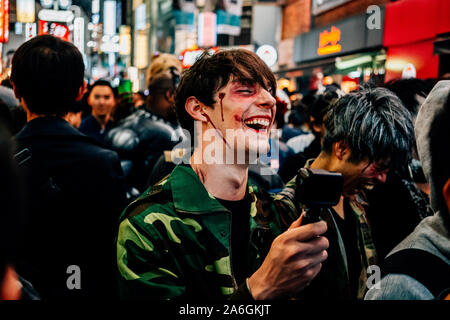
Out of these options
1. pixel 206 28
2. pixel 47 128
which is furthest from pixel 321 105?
pixel 206 28

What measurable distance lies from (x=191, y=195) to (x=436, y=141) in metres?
0.85

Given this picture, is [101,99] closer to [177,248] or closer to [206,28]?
[177,248]

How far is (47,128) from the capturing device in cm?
217

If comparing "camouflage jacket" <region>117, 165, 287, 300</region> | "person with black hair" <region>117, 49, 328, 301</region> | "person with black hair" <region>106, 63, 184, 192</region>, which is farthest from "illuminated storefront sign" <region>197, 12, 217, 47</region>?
"camouflage jacket" <region>117, 165, 287, 300</region>

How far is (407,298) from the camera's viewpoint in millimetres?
1207

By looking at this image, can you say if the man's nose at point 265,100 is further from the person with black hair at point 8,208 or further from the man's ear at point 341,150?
the person with black hair at point 8,208

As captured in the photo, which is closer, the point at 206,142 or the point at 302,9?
the point at 206,142

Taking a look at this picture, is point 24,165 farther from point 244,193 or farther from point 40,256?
point 244,193

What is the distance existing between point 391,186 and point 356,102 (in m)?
0.76

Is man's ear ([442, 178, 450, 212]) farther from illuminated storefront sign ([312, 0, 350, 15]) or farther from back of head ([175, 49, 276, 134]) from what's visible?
illuminated storefront sign ([312, 0, 350, 15])

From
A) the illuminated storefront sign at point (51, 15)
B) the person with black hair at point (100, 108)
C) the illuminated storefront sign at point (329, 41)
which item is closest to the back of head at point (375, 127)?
the person with black hair at point (100, 108)

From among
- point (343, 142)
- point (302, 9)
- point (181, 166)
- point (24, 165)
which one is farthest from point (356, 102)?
point (302, 9)

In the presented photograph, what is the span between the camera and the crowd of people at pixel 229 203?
130 centimetres
